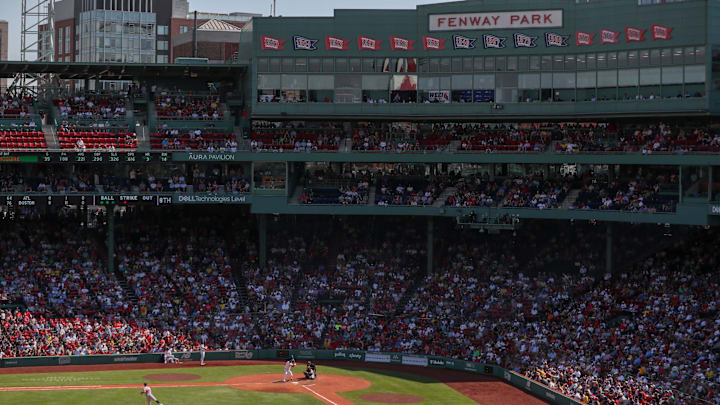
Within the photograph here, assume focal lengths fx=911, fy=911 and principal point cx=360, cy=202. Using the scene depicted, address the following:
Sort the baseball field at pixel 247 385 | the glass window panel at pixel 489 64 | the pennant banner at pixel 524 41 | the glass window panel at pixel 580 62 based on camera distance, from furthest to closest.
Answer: the glass window panel at pixel 489 64 < the pennant banner at pixel 524 41 < the glass window panel at pixel 580 62 < the baseball field at pixel 247 385

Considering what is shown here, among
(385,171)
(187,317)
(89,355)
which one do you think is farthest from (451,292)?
(89,355)

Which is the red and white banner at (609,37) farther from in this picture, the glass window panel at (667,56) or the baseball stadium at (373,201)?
the glass window panel at (667,56)

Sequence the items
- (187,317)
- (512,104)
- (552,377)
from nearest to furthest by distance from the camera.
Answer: (552,377), (187,317), (512,104)

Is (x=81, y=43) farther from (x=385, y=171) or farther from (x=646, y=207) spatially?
(x=646, y=207)

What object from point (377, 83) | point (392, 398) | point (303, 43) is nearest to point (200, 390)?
point (392, 398)

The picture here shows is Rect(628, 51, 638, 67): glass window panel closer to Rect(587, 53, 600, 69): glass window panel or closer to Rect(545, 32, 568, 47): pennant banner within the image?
Rect(587, 53, 600, 69): glass window panel

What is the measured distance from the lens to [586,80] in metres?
55.4

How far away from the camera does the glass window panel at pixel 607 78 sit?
178 ft

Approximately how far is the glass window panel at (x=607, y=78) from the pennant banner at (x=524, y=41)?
4.51m

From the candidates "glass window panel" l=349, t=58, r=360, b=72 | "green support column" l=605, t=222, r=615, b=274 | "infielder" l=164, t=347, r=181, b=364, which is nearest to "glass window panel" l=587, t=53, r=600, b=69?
"green support column" l=605, t=222, r=615, b=274

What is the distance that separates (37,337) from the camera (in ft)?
161

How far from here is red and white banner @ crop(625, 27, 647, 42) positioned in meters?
53.2

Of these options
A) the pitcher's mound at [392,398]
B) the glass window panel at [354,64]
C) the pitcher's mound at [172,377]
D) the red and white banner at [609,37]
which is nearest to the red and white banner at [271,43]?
the glass window panel at [354,64]

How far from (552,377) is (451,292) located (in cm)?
1220
